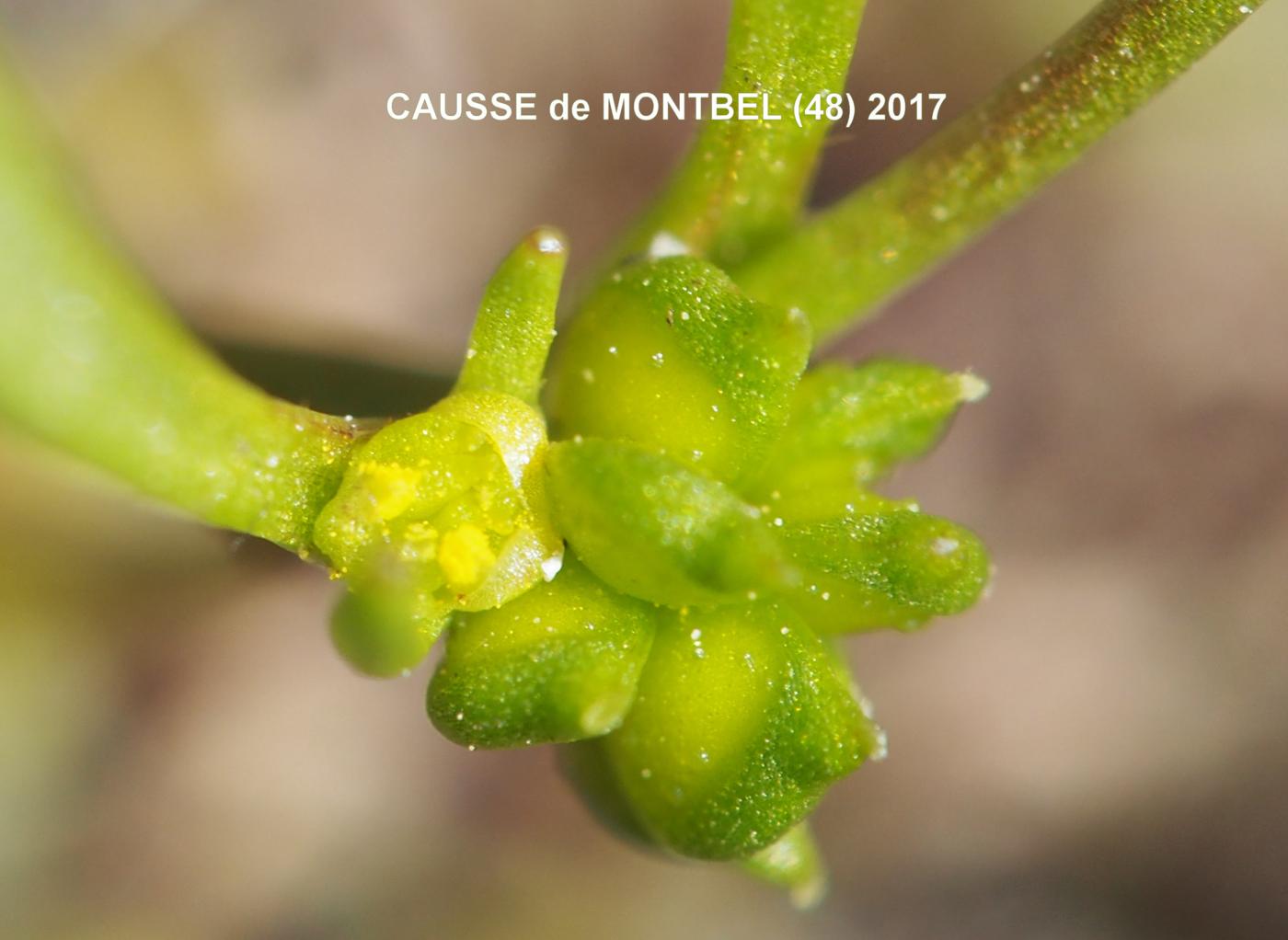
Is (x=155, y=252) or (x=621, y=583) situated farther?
(x=155, y=252)

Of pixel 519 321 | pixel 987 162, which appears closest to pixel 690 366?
pixel 519 321

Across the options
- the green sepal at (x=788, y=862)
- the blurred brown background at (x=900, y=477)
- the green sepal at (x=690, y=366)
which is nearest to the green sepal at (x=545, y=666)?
the green sepal at (x=690, y=366)

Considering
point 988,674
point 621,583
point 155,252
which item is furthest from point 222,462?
point 988,674

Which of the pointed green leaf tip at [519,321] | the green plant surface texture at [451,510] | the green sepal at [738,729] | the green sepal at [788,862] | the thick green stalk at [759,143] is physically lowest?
the green sepal at [788,862]

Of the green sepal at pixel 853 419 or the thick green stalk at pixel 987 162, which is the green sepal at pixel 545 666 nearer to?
the green sepal at pixel 853 419

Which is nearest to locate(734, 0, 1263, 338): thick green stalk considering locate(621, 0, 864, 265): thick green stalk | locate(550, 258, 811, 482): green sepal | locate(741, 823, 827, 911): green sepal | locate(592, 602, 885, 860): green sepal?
locate(621, 0, 864, 265): thick green stalk

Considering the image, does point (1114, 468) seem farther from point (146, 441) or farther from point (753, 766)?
point (146, 441)

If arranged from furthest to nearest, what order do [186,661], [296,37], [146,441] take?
[296,37] < [186,661] < [146,441]
